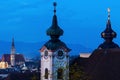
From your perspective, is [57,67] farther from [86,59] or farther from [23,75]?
[23,75]

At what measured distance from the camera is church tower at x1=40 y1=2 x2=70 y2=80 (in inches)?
2093

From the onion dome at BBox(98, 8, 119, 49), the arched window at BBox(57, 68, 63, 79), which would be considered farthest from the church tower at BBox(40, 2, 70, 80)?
the onion dome at BBox(98, 8, 119, 49)

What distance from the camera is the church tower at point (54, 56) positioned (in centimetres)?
5316

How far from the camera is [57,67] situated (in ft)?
176

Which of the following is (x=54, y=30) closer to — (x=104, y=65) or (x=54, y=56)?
(x=54, y=56)

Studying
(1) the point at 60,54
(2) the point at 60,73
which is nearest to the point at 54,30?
(1) the point at 60,54

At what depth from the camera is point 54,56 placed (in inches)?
2115

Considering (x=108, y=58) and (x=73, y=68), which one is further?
(x=108, y=58)

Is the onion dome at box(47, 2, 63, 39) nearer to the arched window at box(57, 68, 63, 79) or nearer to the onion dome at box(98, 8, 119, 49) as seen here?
the arched window at box(57, 68, 63, 79)

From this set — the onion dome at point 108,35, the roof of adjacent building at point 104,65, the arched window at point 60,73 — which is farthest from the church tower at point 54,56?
the onion dome at point 108,35

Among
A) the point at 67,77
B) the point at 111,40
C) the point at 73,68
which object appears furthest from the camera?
the point at 111,40

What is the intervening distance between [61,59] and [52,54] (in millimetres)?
886

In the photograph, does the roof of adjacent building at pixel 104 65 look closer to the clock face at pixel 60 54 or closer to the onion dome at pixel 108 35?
the clock face at pixel 60 54

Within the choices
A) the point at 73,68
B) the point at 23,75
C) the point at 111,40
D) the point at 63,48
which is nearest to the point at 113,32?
the point at 111,40
